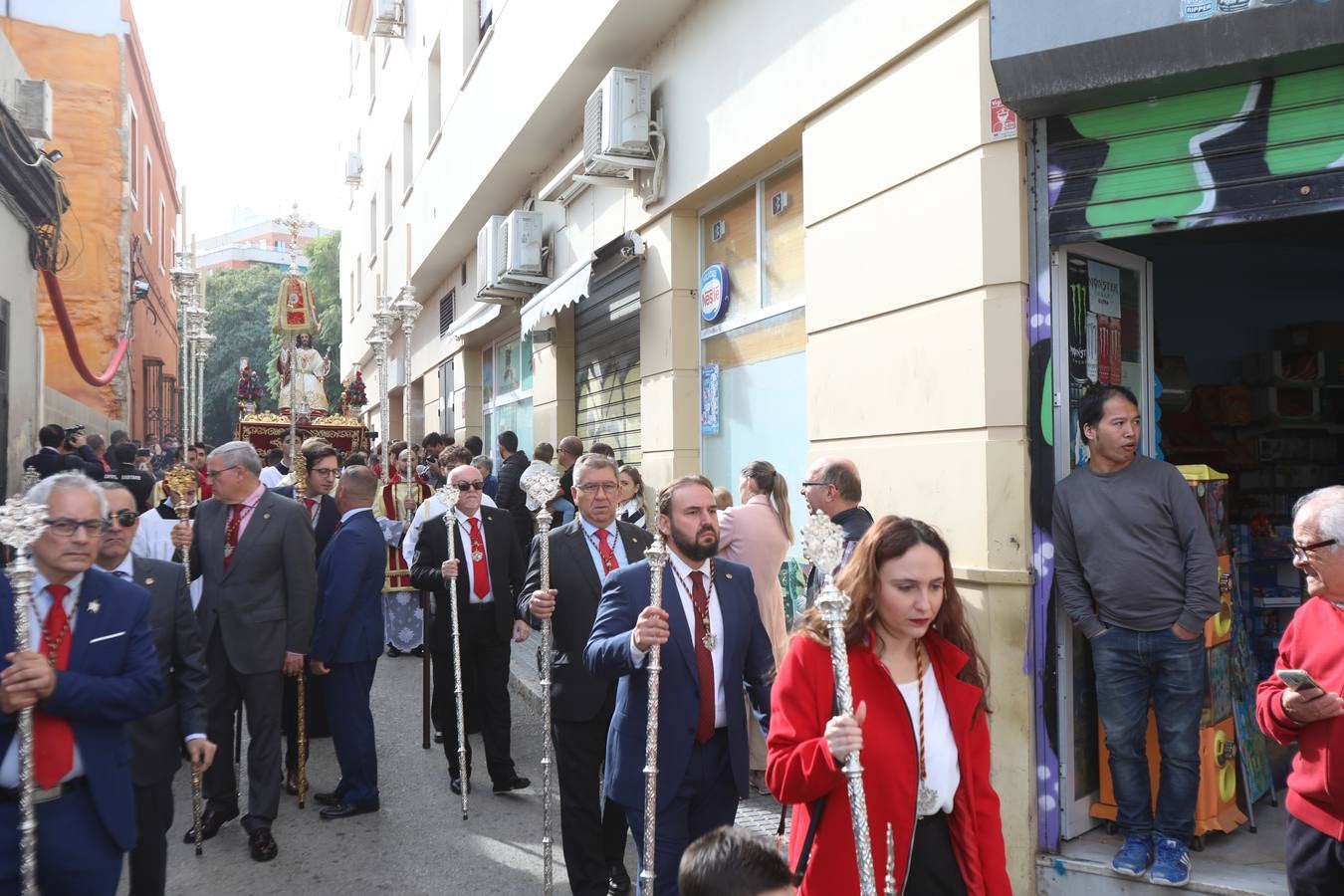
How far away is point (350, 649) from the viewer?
6375 mm

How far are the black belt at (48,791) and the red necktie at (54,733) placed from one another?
29 millimetres

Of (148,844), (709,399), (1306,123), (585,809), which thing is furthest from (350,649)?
(1306,123)

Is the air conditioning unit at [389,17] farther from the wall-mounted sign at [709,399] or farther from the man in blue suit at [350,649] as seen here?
the man in blue suit at [350,649]

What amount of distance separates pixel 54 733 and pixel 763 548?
363 centimetres

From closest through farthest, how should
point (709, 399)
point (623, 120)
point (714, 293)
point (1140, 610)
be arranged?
1. point (1140, 610)
2. point (714, 293)
3. point (709, 399)
4. point (623, 120)

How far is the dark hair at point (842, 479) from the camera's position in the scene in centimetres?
518

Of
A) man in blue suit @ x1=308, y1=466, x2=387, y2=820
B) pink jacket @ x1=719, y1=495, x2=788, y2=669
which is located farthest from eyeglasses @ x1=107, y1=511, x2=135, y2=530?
pink jacket @ x1=719, y1=495, x2=788, y2=669

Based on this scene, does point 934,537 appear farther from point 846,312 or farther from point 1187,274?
point 1187,274

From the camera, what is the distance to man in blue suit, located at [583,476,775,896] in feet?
12.7

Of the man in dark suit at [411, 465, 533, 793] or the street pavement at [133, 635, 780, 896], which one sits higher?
the man in dark suit at [411, 465, 533, 793]

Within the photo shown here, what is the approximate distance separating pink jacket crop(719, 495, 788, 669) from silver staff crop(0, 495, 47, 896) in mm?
3482

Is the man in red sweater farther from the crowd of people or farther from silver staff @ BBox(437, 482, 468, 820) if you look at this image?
silver staff @ BBox(437, 482, 468, 820)

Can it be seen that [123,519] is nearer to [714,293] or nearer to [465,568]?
[465,568]

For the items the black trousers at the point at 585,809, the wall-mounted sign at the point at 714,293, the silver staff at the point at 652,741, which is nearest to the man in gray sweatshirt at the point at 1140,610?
the silver staff at the point at 652,741
